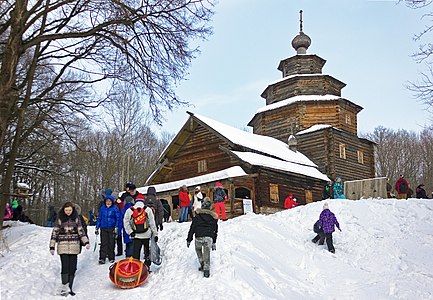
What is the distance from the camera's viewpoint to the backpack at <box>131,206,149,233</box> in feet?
33.4

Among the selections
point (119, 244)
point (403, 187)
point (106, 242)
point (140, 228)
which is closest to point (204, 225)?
point (140, 228)

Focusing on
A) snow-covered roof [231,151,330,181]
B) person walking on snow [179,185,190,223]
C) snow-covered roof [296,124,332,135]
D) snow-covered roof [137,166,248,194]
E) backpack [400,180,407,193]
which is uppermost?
snow-covered roof [296,124,332,135]

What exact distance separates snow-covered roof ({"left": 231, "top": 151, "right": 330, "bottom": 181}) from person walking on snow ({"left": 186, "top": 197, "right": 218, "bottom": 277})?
13312mm

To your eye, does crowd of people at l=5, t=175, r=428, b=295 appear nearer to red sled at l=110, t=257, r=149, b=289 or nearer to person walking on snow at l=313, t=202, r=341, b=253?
red sled at l=110, t=257, r=149, b=289

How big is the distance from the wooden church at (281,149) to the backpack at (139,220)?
1289 centimetres

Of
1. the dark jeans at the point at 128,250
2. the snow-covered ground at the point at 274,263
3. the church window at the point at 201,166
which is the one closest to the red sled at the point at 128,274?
the snow-covered ground at the point at 274,263

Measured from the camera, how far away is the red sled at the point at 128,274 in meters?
9.37

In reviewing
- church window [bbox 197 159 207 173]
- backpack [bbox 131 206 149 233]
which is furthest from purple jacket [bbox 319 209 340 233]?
church window [bbox 197 159 207 173]

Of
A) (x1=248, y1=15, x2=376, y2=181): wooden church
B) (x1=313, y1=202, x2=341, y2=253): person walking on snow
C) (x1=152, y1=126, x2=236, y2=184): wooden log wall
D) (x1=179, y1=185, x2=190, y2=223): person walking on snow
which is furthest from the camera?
(x1=248, y1=15, x2=376, y2=181): wooden church

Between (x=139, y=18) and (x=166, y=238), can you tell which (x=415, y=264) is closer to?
(x=166, y=238)

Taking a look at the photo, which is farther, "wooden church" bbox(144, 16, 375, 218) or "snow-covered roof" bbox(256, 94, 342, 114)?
"snow-covered roof" bbox(256, 94, 342, 114)

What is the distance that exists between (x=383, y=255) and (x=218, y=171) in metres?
12.8

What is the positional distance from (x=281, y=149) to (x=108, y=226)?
2102 centimetres

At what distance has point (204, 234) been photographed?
32.0ft
